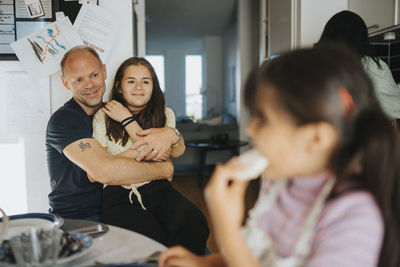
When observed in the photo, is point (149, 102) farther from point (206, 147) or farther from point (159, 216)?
point (206, 147)

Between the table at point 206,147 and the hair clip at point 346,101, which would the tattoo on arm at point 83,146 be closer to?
the hair clip at point 346,101

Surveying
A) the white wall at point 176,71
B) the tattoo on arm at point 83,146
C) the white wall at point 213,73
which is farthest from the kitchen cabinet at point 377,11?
the white wall at point 176,71

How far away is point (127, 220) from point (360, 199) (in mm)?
1006

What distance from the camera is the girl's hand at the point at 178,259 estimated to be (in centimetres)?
A: 69

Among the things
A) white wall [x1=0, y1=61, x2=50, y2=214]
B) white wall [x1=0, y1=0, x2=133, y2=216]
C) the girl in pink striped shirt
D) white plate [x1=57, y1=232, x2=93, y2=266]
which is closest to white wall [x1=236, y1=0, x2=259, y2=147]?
white wall [x1=0, y1=0, x2=133, y2=216]

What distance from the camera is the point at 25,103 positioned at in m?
2.05

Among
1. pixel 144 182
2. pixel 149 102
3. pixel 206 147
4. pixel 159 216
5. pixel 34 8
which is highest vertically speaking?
pixel 34 8

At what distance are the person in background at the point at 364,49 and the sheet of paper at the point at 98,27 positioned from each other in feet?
3.85

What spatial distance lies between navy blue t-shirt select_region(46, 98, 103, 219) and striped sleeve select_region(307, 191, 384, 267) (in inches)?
46.1

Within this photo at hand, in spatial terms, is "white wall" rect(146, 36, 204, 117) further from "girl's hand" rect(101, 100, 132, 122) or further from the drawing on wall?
"girl's hand" rect(101, 100, 132, 122)

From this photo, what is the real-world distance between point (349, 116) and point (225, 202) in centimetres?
23

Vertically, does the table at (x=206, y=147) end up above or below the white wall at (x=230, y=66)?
below

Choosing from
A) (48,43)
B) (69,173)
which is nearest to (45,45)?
(48,43)

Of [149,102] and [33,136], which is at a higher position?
[149,102]
